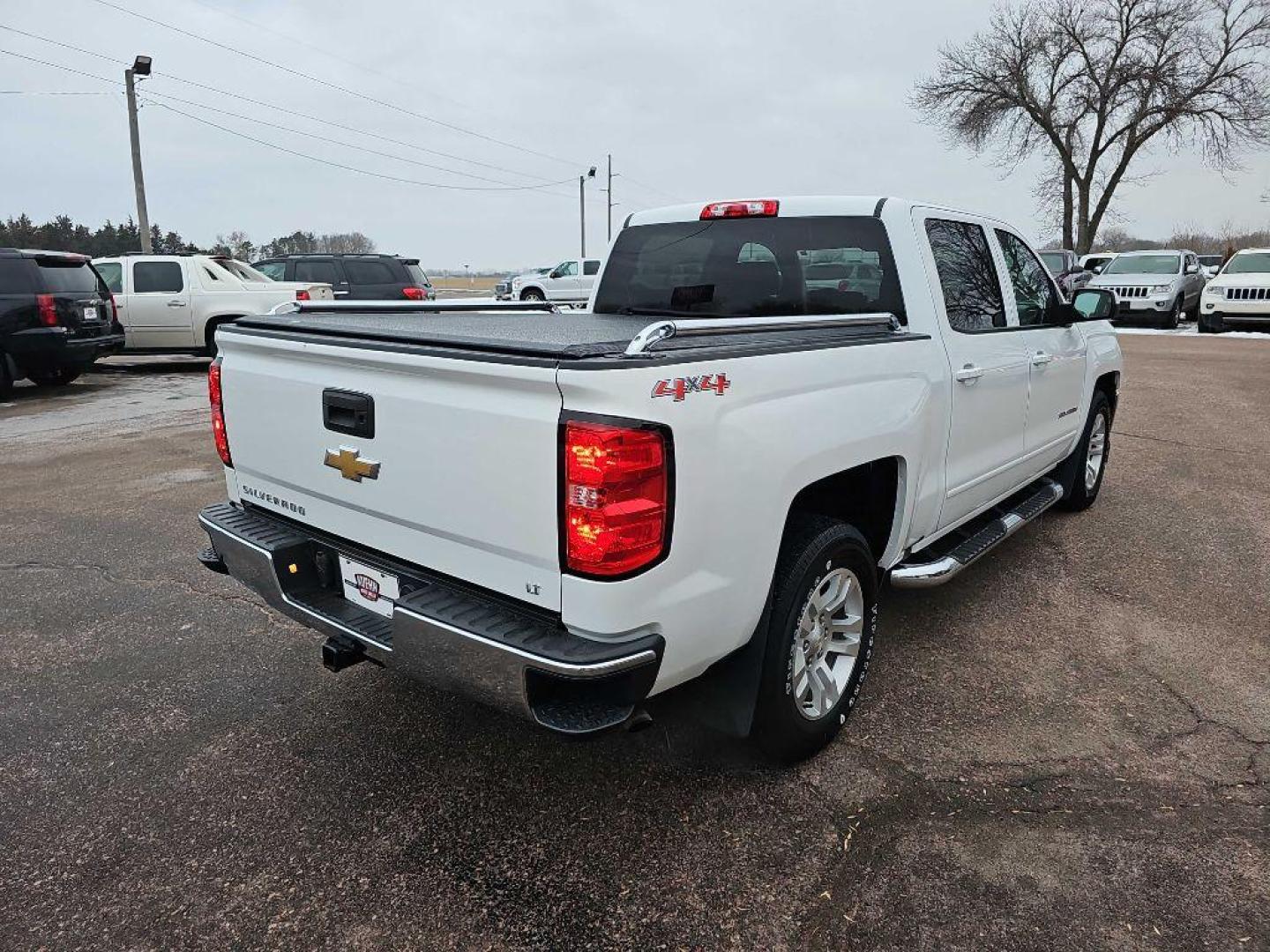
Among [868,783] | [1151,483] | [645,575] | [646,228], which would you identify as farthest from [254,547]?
[1151,483]

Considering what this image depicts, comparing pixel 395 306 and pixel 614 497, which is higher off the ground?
pixel 395 306

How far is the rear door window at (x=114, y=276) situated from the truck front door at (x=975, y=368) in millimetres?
13827

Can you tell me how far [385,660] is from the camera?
2498 millimetres

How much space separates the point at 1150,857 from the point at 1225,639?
6.31 ft

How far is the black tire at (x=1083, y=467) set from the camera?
5613mm

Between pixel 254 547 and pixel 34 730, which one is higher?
pixel 254 547

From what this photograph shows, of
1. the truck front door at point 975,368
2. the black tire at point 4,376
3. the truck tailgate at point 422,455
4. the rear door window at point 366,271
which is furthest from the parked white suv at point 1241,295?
the black tire at point 4,376

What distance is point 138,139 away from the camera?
73.3ft

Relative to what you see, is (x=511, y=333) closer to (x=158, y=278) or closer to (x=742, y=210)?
(x=742, y=210)

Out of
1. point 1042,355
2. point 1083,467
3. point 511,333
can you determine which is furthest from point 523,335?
point 1083,467

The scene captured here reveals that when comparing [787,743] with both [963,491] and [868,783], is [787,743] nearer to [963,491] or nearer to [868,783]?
[868,783]

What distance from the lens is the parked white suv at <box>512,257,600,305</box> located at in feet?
94.1

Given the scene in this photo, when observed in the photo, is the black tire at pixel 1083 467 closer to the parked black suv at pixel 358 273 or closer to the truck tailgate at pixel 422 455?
the truck tailgate at pixel 422 455

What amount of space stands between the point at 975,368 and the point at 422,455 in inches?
96.0
